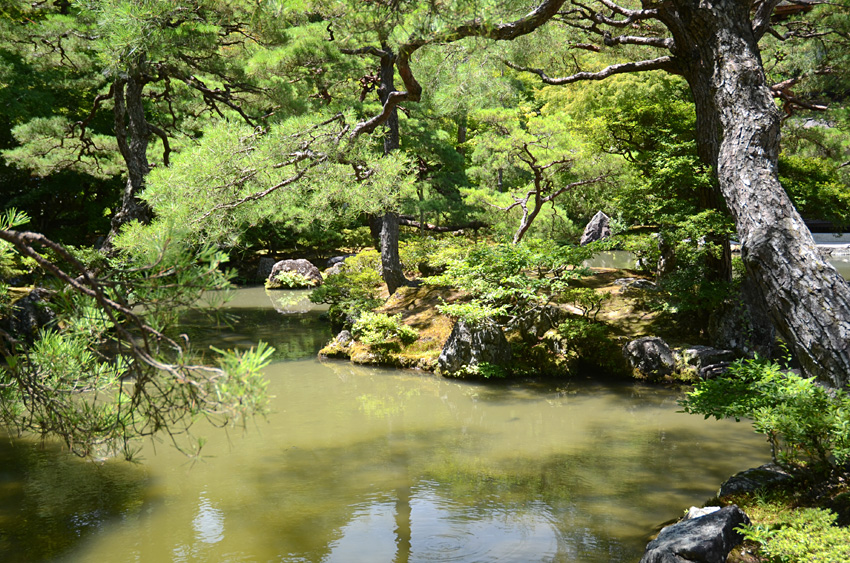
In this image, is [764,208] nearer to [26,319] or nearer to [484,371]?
[484,371]

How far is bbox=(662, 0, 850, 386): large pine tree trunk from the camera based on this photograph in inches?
133

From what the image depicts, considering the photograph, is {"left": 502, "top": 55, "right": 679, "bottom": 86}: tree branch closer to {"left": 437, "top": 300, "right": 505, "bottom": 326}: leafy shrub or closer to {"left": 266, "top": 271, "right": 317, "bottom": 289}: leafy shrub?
{"left": 437, "top": 300, "right": 505, "bottom": 326}: leafy shrub

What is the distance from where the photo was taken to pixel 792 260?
355cm

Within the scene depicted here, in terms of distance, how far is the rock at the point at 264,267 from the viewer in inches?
665

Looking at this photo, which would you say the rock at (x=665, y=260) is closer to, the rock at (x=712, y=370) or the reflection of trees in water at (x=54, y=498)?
the rock at (x=712, y=370)

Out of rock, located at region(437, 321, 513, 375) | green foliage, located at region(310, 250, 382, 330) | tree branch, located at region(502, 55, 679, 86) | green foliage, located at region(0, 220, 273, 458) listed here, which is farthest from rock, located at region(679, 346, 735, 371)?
green foliage, located at region(0, 220, 273, 458)

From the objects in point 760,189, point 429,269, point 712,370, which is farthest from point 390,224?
point 760,189

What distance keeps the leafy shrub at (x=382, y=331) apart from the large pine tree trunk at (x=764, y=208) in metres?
4.79

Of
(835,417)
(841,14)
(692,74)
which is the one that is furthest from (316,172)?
(841,14)

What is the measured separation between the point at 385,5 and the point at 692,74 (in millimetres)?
3015

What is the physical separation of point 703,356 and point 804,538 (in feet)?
14.2

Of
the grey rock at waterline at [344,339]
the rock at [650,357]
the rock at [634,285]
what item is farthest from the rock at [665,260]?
the grey rock at waterline at [344,339]

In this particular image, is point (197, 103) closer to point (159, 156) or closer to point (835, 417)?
point (159, 156)

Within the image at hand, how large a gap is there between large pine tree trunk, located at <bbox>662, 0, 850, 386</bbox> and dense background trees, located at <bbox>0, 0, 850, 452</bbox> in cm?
1
